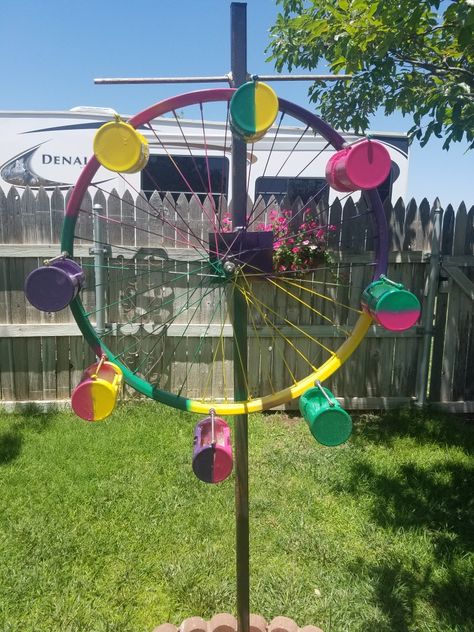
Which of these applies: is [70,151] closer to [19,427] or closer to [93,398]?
[19,427]

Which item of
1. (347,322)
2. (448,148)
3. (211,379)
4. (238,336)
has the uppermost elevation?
(448,148)

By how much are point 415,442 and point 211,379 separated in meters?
1.86

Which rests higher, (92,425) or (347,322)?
(347,322)

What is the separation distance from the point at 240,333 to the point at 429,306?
3.33m

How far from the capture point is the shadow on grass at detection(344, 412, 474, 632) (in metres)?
2.25

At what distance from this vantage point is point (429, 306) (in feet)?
14.3

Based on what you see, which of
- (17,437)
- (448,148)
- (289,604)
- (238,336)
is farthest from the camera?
(17,437)

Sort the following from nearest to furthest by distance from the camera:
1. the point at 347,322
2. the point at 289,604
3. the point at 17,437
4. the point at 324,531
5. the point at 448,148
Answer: the point at 289,604, the point at 324,531, the point at 448,148, the point at 17,437, the point at 347,322

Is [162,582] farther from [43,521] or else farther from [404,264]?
[404,264]

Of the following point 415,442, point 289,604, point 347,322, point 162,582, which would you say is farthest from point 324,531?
point 347,322

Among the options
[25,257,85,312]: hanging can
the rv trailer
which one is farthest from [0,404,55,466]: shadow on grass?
the rv trailer

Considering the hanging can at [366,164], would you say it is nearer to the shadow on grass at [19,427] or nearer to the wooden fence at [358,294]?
the wooden fence at [358,294]

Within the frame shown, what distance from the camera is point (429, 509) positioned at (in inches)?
116

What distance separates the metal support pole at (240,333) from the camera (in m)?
1.36
